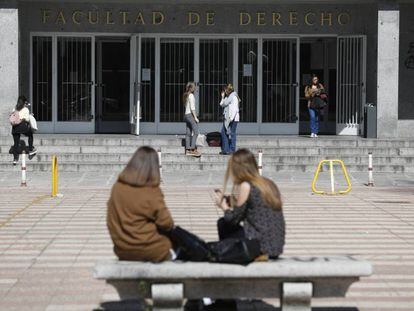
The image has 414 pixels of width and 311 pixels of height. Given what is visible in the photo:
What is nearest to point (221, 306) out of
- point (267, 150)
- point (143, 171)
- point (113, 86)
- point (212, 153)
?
point (143, 171)

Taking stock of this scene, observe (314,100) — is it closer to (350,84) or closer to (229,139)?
(350,84)

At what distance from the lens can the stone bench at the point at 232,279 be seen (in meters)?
7.70

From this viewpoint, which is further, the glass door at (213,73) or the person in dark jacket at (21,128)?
the glass door at (213,73)

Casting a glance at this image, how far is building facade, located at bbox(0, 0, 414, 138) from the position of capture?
27.1 meters

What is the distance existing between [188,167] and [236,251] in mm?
14801

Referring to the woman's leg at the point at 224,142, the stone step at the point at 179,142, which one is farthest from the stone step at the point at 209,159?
the stone step at the point at 179,142

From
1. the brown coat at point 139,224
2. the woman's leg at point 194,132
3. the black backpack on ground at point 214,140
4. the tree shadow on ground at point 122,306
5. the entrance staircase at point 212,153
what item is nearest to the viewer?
the brown coat at point 139,224

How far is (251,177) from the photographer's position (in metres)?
8.39

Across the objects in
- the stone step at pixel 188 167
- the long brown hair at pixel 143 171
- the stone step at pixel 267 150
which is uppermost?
the long brown hair at pixel 143 171

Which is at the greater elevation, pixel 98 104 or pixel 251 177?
pixel 98 104

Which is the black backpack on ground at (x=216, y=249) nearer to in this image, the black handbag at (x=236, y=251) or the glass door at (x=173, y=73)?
the black handbag at (x=236, y=251)

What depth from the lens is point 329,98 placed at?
29219mm

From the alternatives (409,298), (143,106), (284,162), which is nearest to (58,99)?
(143,106)

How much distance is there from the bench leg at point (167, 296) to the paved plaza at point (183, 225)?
1103 millimetres
